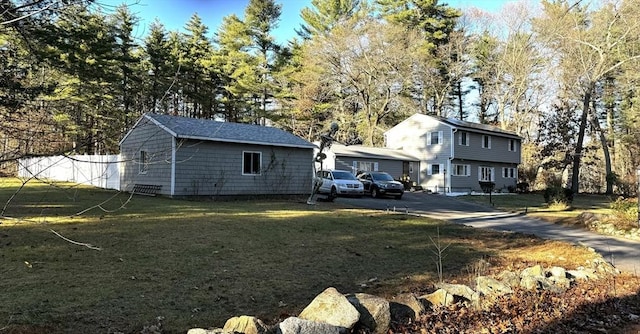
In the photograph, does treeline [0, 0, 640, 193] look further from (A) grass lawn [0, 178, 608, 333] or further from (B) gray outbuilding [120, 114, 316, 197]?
(A) grass lawn [0, 178, 608, 333]

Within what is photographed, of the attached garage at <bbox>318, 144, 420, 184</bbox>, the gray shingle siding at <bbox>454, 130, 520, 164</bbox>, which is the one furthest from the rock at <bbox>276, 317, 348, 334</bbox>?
the gray shingle siding at <bbox>454, 130, 520, 164</bbox>

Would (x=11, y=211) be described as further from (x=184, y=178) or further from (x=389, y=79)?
(x=389, y=79)

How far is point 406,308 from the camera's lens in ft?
16.8

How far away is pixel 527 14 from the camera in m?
38.8

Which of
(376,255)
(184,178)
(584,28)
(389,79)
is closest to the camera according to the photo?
(376,255)

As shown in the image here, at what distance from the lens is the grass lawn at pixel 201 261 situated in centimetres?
525

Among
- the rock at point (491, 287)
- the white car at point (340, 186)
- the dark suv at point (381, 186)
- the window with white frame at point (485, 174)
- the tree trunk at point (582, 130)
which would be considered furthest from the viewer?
the window with white frame at point (485, 174)


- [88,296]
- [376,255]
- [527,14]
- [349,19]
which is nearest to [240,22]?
[349,19]

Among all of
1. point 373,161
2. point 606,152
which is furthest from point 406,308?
point 606,152

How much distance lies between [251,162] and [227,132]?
181 centimetres

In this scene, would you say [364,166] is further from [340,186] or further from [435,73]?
[435,73]

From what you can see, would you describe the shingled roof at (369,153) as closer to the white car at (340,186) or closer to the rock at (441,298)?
the white car at (340,186)

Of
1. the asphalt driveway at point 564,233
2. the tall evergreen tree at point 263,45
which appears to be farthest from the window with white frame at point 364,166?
the asphalt driveway at point 564,233

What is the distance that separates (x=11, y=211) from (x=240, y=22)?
32.9 meters
